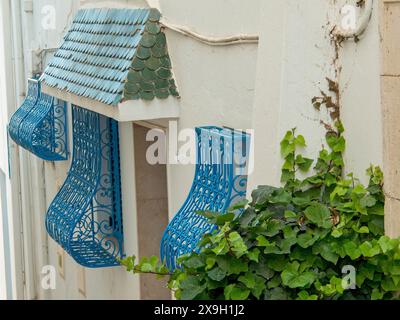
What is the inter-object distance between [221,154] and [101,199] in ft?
12.1

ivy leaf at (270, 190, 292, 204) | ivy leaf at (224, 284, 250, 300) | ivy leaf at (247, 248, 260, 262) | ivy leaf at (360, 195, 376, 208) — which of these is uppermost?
ivy leaf at (270, 190, 292, 204)

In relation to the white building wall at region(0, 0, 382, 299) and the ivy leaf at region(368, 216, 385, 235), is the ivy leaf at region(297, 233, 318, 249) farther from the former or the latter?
the white building wall at region(0, 0, 382, 299)

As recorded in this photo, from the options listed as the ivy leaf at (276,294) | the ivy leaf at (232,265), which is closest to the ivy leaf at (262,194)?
the ivy leaf at (232,265)

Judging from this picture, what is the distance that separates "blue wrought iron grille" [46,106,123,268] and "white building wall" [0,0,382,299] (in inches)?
8.6

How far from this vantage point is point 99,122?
10.1 m

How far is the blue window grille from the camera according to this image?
11.9 metres

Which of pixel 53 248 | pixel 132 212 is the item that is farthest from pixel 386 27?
pixel 53 248

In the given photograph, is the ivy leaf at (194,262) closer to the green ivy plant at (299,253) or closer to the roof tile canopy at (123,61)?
the green ivy plant at (299,253)

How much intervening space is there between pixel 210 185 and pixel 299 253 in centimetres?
214

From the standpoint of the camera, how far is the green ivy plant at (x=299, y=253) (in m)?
4.58

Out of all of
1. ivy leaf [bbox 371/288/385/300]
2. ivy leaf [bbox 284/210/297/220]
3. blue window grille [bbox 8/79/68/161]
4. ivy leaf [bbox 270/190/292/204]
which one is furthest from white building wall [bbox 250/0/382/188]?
blue window grille [bbox 8/79/68/161]

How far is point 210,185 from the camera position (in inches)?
268

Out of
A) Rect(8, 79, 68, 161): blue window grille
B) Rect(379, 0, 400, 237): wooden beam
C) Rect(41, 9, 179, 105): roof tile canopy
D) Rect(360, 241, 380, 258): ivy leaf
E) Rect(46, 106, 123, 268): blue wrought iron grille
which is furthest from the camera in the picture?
Rect(8, 79, 68, 161): blue window grille

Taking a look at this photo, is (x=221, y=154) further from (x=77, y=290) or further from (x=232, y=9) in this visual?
(x=77, y=290)
